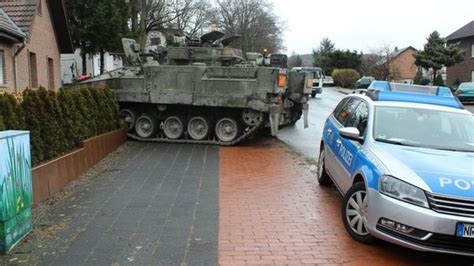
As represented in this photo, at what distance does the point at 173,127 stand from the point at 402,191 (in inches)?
379

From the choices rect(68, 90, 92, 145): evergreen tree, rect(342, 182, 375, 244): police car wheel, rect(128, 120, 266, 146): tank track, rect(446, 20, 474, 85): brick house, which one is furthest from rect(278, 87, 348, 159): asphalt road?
rect(446, 20, 474, 85): brick house

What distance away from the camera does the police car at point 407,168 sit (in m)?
4.55

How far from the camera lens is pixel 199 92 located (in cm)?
1309

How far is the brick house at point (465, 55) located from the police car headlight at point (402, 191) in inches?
1674

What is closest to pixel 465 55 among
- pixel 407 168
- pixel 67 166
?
pixel 67 166

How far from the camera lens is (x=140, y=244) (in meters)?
5.20

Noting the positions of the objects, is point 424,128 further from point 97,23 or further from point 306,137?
point 97,23

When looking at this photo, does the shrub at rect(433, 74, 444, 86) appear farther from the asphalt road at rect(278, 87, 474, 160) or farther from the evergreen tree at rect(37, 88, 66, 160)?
the evergreen tree at rect(37, 88, 66, 160)

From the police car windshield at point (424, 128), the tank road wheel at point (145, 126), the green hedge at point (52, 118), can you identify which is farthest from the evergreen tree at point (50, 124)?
the tank road wheel at point (145, 126)

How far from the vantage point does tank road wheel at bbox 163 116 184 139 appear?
538 inches

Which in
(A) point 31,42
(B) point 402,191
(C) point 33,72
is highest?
(A) point 31,42

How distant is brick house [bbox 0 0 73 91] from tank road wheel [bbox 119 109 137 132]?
233cm

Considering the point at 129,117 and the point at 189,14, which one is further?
the point at 189,14

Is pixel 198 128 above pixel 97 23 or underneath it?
underneath
